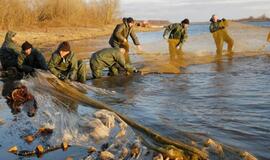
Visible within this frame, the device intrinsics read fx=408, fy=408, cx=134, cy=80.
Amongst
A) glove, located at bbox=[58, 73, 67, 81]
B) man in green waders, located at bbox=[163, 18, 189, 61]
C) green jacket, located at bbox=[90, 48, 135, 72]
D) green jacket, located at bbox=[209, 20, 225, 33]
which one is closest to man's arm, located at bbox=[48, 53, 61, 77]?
glove, located at bbox=[58, 73, 67, 81]

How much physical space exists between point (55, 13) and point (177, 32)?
114 ft

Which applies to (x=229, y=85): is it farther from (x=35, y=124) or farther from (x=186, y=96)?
(x=35, y=124)

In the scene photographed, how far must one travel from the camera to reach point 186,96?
27.2 feet

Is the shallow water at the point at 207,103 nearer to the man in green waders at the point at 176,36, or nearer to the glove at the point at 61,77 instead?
the glove at the point at 61,77

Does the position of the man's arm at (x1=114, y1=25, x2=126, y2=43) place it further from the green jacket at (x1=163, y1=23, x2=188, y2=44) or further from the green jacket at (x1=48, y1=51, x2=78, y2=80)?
the green jacket at (x1=48, y1=51, x2=78, y2=80)

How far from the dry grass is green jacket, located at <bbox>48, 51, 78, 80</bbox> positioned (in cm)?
Result: 2640

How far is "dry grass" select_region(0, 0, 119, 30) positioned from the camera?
35.9 meters

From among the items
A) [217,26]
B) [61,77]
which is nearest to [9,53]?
[61,77]

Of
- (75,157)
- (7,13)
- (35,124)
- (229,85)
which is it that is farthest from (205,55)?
(7,13)

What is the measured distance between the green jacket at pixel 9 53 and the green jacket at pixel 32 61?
97 centimetres

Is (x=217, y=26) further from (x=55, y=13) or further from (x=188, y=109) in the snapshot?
(x=55, y=13)

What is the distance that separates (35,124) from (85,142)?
127cm

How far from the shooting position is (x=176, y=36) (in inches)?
565

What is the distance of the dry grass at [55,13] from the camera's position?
35875 millimetres
